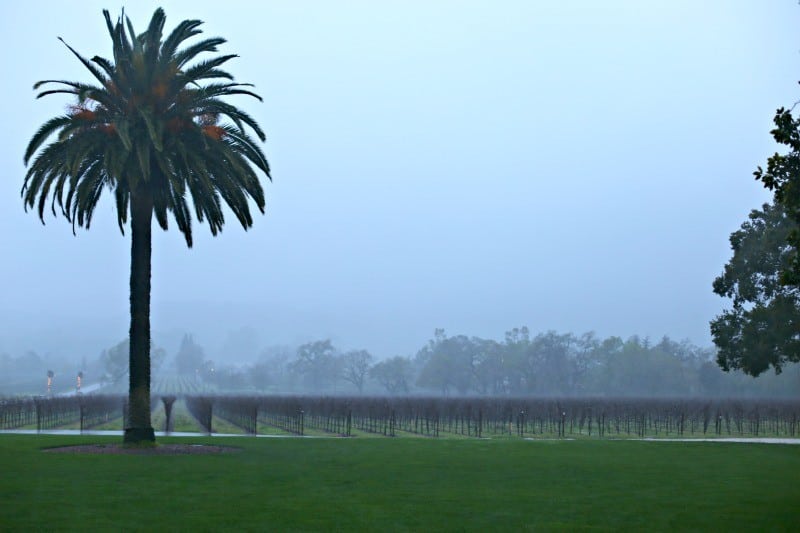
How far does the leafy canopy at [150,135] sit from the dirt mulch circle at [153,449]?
307 inches

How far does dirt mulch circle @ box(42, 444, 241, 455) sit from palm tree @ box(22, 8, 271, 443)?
842 mm

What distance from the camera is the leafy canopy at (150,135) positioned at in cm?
2911

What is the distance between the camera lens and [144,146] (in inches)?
1126

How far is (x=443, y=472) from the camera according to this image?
22.9 metres

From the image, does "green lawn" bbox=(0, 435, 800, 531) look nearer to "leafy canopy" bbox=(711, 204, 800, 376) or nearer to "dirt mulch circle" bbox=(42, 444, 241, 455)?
"dirt mulch circle" bbox=(42, 444, 241, 455)

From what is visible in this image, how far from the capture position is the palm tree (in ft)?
95.9

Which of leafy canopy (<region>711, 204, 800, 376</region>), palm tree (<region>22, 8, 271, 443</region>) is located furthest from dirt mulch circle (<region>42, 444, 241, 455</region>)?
leafy canopy (<region>711, 204, 800, 376</region>)

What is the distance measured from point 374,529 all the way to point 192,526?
283 centimetres

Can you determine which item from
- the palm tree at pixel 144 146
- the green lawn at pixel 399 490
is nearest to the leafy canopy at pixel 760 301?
→ the green lawn at pixel 399 490

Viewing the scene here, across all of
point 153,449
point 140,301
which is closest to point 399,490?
point 153,449

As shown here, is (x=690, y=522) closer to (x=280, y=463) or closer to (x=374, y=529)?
(x=374, y=529)

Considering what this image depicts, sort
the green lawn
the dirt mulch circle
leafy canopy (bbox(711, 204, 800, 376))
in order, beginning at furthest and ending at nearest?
leafy canopy (bbox(711, 204, 800, 376)) < the dirt mulch circle < the green lawn

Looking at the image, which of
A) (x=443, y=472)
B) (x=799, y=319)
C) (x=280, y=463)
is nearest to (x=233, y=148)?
(x=280, y=463)

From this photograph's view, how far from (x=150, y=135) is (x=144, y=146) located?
0.63m
